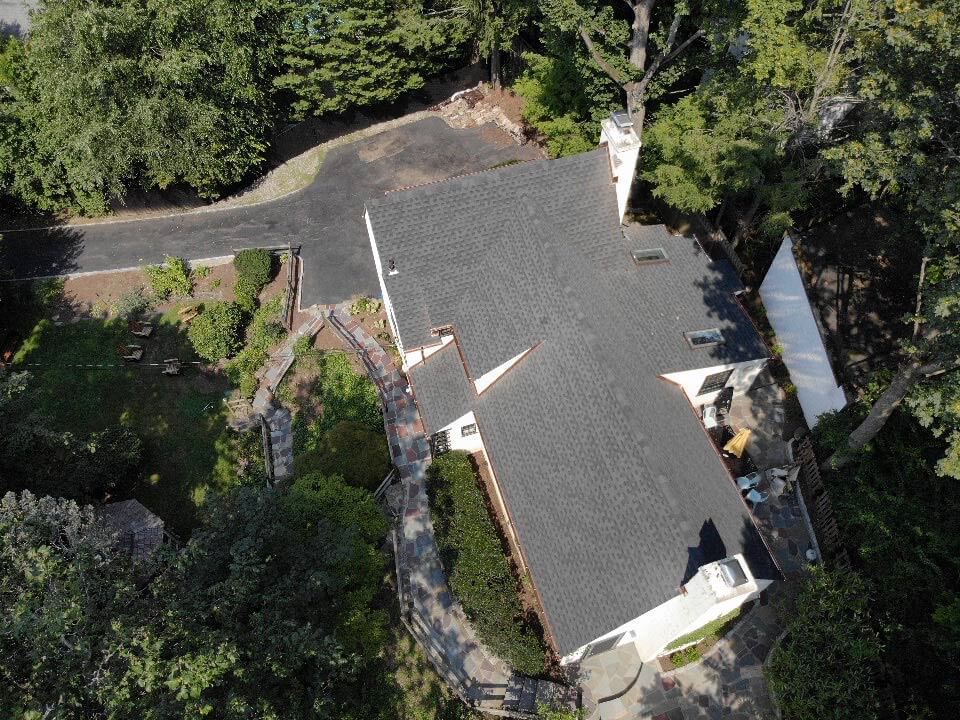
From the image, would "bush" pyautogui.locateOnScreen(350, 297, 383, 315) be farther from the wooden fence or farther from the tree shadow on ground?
the wooden fence

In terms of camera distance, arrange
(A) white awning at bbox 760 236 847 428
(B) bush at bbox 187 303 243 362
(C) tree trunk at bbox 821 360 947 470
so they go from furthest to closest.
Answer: (B) bush at bbox 187 303 243 362 < (A) white awning at bbox 760 236 847 428 < (C) tree trunk at bbox 821 360 947 470

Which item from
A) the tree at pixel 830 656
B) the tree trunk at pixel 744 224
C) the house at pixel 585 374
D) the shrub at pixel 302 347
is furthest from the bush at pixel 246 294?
the tree at pixel 830 656

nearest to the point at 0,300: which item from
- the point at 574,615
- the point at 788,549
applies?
the point at 574,615

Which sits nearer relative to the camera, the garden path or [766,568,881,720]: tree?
[766,568,881,720]: tree

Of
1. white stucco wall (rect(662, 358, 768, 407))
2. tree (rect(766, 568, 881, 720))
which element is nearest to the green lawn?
white stucco wall (rect(662, 358, 768, 407))

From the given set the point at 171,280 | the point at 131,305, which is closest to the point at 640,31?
the point at 171,280

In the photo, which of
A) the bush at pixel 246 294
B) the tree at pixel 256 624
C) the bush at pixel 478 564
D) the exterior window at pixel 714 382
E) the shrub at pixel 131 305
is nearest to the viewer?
the tree at pixel 256 624

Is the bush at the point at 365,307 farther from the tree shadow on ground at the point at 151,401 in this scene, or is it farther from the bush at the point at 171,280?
the bush at the point at 171,280

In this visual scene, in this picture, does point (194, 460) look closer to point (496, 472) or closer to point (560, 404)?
point (496, 472)
